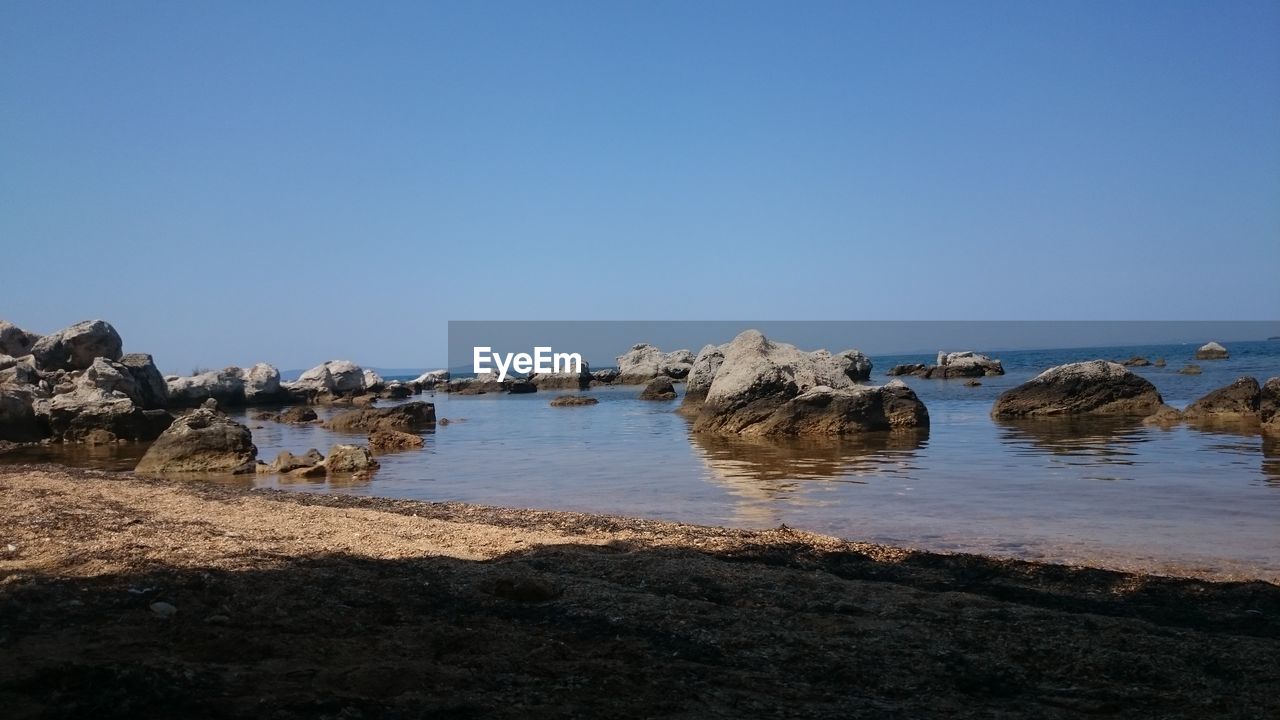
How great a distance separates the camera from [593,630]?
5.58 m

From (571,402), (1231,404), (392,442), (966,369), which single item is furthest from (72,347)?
(966,369)

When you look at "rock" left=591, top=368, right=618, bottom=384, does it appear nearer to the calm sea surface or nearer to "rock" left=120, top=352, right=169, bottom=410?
"rock" left=120, top=352, right=169, bottom=410

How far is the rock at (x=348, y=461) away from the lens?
17641mm

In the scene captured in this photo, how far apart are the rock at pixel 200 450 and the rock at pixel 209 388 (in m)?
27.5

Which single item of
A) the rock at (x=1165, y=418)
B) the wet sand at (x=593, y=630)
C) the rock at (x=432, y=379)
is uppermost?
the wet sand at (x=593, y=630)

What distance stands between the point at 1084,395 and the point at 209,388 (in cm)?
4096

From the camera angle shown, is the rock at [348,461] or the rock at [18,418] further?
the rock at [18,418]

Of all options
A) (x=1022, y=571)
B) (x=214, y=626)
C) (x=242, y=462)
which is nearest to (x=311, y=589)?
(x=214, y=626)

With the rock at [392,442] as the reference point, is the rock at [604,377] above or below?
below

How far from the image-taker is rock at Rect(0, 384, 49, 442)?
2472 cm

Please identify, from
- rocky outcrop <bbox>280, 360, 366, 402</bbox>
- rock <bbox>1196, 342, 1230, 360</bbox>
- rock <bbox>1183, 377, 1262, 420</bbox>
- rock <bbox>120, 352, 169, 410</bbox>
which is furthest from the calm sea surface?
rock <bbox>1196, 342, 1230, 360</bbox>

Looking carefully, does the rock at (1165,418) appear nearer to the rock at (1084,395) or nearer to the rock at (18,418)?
the rock at (1084,395)

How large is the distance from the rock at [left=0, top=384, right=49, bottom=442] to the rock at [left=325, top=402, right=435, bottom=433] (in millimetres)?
8275

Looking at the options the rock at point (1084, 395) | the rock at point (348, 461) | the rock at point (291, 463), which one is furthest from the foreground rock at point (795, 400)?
the rock at point (291, 463)
